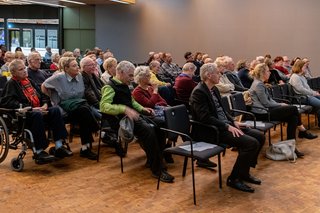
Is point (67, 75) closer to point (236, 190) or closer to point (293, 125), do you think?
point (236, 190)

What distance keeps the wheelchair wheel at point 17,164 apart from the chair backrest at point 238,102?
8.30 ft

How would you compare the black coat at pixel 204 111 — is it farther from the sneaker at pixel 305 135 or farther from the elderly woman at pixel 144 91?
the sneaker at pixel 305 135

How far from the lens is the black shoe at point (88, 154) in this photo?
180 inches

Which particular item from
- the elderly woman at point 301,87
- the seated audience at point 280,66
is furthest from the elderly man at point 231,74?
the seated audience at point 280,66

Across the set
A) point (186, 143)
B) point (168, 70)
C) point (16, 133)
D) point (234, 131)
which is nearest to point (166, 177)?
point (186, 143)

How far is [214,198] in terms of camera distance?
350cm

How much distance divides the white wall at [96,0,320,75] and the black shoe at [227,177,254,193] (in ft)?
23.9

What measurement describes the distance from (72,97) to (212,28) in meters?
8.19

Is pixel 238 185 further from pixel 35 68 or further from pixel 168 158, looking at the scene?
pixel 35 68

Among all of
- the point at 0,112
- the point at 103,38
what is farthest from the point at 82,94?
the point at 103,38

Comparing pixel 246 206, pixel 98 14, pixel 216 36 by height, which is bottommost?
pixel 246 206

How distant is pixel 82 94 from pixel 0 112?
37.9 inches

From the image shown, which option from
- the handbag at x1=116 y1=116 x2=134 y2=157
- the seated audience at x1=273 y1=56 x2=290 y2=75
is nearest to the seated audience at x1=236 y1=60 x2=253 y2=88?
the seated audience at x1=273 y1=56 x2=290 y2=75

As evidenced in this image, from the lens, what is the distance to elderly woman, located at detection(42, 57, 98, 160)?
4.38m
